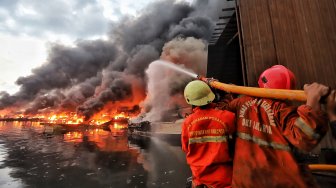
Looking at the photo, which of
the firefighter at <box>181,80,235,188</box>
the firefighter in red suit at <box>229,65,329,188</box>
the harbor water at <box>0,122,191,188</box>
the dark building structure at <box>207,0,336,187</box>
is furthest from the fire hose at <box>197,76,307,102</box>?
the harbor water at <box>0,122,191,188</box>

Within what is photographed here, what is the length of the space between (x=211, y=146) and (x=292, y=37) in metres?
4.45

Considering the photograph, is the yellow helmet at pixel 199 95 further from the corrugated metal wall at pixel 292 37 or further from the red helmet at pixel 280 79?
the corrugated metal wall at pixel 292 37

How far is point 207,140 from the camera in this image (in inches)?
79.7

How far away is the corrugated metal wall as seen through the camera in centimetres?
480

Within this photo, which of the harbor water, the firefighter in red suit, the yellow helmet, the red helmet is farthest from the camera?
the harbor water

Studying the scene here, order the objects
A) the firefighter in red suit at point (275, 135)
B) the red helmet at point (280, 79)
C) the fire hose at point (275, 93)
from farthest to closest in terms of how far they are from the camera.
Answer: the red helmet at point (280, 79) → the fire hose at point (275, 93) → the firefighter in red suit at point (275, 135)

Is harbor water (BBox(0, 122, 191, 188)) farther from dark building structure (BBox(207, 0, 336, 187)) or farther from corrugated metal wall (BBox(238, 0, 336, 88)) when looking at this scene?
corrugated metal wall (BBox(238, 0, 336, 88))

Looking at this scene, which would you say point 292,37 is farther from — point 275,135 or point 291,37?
point 275,135

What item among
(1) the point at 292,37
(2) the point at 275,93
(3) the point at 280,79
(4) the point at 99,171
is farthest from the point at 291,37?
(4) the point at 99,171

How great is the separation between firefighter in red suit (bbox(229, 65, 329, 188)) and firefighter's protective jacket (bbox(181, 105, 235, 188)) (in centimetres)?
12

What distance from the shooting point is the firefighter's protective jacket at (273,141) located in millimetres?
1334

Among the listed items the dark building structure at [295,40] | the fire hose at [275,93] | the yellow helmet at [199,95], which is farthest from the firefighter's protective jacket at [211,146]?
the dark building structure at [295,40]

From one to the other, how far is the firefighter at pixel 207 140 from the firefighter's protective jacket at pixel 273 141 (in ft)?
0.40

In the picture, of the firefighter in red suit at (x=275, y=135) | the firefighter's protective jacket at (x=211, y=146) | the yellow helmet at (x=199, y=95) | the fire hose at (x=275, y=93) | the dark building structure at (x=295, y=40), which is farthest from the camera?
the dark building structure at (x=295, y=40)
